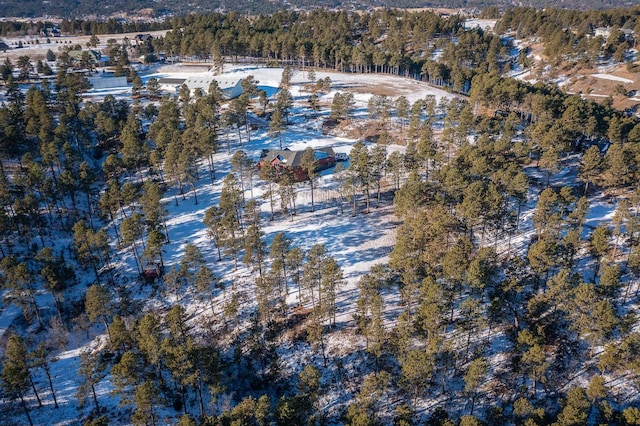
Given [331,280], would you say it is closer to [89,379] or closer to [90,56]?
[89,379]

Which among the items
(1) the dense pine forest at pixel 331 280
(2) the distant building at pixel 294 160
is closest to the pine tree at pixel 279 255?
(1) the dense pine forest at pixel 331 280

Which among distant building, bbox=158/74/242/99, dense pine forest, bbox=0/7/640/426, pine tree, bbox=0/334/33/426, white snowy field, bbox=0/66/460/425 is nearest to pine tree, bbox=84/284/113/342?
dense pine forest, bbox=0/7/640/426

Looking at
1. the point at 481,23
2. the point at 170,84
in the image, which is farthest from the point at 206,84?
the point at 481,23

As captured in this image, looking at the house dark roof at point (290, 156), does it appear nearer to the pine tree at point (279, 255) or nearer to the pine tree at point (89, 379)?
the pine tree at point (279, 255)

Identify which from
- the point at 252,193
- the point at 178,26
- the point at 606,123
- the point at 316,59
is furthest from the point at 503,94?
the point at 178,26

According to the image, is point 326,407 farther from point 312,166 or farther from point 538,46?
point 538,46

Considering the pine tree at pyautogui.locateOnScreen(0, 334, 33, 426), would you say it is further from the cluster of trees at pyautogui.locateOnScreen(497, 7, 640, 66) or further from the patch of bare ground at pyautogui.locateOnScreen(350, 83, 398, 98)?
the cluster of trees at pyautogui.locateOnScreen(497, 7, 640, 66)
